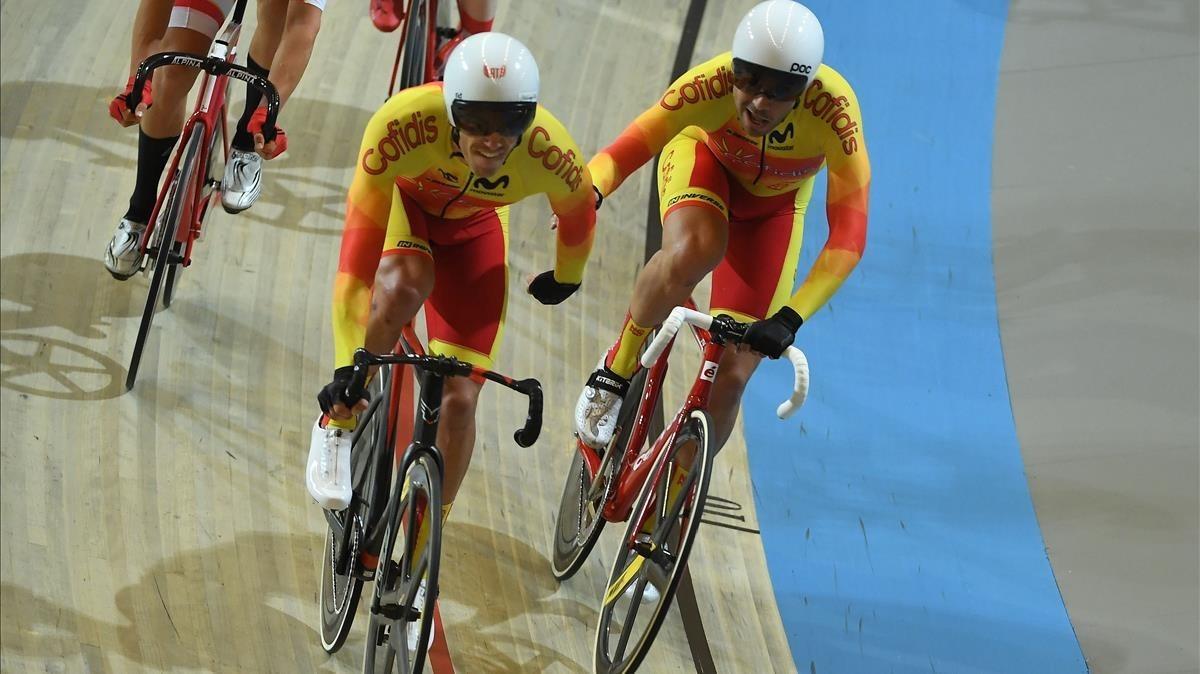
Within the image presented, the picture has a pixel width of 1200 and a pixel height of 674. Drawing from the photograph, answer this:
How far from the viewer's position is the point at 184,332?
14.0ft

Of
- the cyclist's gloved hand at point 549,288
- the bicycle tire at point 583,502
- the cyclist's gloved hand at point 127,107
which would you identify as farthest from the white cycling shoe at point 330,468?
the cyclist's gloved hand at point 127,107

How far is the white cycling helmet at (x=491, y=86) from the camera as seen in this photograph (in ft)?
8.52

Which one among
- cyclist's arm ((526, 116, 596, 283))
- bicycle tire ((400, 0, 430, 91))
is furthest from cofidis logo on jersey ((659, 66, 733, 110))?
bicycle tire ((400, 0, 430, 91))

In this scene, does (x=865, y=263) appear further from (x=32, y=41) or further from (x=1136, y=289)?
(x=32, y=41)

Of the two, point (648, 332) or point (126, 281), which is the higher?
point (648, 332)

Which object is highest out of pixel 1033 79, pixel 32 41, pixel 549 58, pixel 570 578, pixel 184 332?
pixel 1033 79

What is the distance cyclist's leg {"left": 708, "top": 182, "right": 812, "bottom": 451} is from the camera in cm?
330

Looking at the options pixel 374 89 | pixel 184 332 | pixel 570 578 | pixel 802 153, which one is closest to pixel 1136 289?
pixel 802 153

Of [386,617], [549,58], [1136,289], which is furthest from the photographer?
[549,58]

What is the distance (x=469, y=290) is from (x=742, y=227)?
84 cm

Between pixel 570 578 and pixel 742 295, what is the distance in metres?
0.99

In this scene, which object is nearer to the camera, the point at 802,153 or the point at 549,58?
the point at 802,153

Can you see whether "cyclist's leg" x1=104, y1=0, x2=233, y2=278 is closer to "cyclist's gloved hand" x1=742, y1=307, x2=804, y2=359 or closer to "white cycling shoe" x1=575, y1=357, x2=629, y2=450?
"white cycling shoe" x1=575, y1=357, x2=629, y2=450

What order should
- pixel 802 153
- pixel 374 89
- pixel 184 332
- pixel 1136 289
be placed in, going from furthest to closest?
pixel 374 89 < pixel 1136 289 < pixel 184 332 < pixel 802 153
